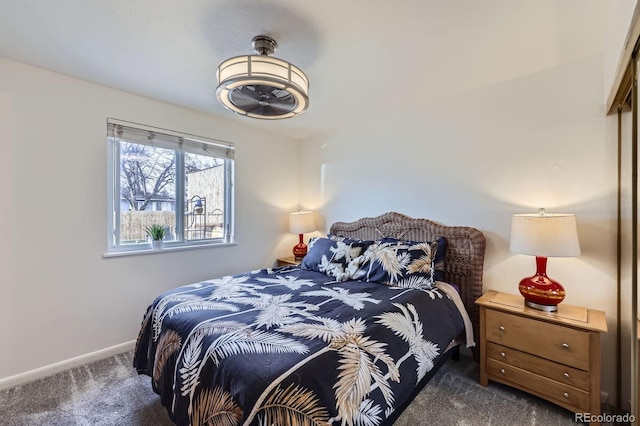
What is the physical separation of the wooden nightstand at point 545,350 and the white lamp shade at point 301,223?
7.04 feet

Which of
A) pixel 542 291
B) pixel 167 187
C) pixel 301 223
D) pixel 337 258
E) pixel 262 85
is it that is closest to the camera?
pixel 262 85

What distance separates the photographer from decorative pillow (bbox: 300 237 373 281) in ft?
8.31

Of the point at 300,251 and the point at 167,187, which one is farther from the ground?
the point at 167,187

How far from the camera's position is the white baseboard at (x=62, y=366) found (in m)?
2.07

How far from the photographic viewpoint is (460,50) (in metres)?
→ 1.93

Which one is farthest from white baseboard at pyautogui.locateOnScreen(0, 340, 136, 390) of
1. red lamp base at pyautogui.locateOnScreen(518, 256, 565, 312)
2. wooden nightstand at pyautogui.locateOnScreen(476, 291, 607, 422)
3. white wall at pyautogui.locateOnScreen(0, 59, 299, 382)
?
red lamp base at pyautogui.locateOnScreen(518, 256, 565, 312)

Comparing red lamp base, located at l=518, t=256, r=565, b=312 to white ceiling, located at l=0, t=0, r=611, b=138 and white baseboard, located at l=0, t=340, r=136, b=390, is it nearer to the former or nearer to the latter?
white ceiling, located at l=0, t=0, r=611, b=138

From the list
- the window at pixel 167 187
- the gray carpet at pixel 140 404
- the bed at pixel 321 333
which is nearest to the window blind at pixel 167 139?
the window at pixel 167 187

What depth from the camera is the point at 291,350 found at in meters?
1.25

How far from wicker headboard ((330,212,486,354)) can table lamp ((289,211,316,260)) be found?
112 cm

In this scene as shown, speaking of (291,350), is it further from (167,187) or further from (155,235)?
(167,187)

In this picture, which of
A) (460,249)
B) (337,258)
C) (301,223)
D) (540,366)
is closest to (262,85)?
(337,258)

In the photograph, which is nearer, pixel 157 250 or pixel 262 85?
pixel 262 85

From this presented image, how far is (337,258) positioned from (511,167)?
5.48 ft
